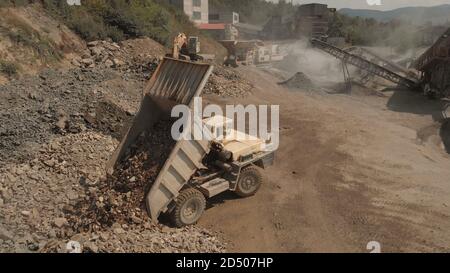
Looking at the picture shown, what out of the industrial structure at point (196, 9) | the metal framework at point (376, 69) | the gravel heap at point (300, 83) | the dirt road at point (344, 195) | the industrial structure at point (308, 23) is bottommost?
the dirt road at point (344, 195)

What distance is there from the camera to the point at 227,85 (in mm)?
19156

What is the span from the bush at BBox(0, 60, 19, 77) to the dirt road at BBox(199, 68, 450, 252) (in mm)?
9578

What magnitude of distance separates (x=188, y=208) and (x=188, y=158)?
3.32 ft

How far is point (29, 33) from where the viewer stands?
638 inches

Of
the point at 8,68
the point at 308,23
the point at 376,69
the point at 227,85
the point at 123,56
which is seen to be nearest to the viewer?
the point at 8,68

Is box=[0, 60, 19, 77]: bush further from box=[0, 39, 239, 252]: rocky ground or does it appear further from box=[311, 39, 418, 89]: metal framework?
box=[311, 39, 418, 89]: metal framework

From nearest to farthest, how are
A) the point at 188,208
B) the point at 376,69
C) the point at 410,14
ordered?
the point at 188,208
the point at 376,69
the point at 410,14

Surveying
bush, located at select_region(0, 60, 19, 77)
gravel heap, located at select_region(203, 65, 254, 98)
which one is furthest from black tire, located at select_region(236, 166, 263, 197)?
bush, located at select_region(0, 60, 19, 77)

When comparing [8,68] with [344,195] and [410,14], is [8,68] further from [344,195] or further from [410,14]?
[410,14]

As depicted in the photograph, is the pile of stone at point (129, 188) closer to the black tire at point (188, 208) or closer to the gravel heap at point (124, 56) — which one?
the black tire at point (188, 208)

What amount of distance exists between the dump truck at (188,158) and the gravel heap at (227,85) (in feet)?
31.1

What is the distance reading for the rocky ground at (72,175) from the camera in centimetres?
671

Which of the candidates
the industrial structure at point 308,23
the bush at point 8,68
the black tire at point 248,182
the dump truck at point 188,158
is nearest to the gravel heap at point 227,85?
the bush at point 8,68
